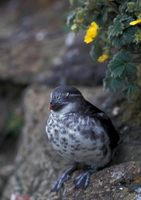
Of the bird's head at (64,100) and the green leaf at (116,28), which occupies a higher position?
the green leaf at (116,28)

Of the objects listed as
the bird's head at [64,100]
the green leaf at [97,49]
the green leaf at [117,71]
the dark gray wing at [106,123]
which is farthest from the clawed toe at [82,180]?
the green leaf at [97,49]

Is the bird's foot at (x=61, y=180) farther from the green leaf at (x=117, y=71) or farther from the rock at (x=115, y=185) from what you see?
the green leaf at (x=117, y=71)

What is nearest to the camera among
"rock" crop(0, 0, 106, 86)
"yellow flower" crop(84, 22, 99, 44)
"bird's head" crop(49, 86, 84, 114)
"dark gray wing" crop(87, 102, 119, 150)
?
"yellow flower" crop(84, 22, 99, 44)

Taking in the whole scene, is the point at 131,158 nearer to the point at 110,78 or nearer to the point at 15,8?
the point at 110,78

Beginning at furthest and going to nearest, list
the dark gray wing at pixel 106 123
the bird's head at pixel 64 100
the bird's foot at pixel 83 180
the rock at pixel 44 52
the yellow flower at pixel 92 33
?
the rock at pixel 44 52, the dark gray wing at pixel 106 123, the bird's head at pixel 64 100, the bird's foot at pixel 83 180, the yellow flower at pixel 92 33

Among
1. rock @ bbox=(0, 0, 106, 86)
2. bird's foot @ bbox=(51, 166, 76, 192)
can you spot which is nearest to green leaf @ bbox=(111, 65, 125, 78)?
bird's foot @ bbox=(51, 166, 76, 192)

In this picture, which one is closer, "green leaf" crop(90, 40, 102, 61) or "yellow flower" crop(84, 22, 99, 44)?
"yellow flower" crop(84, 22, 99, 44)

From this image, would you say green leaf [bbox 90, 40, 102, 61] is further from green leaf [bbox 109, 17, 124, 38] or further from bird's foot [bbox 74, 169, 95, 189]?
bird's foot [bbox 74, 169, 95, 189]
